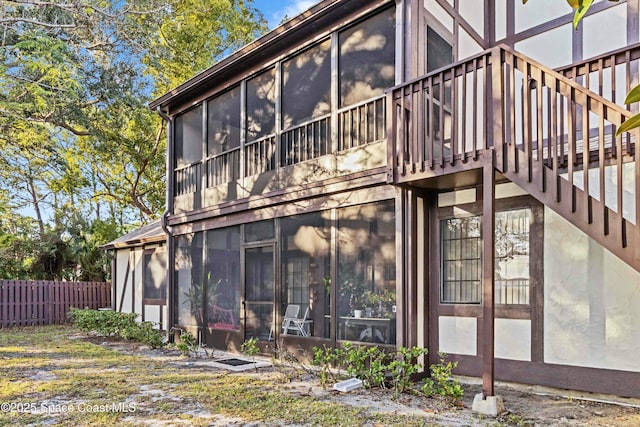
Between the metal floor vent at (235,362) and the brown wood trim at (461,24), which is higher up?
the brown wood trim at (461,24)

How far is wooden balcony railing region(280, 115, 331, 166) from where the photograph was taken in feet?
23.6

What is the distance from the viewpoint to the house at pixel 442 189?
15.8 ft

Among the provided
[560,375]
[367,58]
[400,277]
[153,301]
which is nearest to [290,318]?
[400,277]

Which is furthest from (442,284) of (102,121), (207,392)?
(102,121)

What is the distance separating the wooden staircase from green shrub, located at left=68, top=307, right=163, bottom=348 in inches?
255

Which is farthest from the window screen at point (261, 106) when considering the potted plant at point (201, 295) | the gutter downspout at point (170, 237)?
the potted plant at point (201, 295)

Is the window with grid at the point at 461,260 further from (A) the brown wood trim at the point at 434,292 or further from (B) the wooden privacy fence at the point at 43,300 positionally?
(B) the wooden privacy fence at the point at 43,300

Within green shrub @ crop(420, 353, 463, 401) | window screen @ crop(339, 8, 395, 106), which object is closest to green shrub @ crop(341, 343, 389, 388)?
green shrub @ crop(420, 353, 463, 401)

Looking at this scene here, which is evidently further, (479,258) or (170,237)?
(170,237)

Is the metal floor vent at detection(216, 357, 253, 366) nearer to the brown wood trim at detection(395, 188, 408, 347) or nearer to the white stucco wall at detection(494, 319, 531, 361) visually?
the brown wood trim at detection(395, 188, 408, 347)

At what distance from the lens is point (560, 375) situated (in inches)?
205

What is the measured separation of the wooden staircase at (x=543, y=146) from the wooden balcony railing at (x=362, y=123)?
529 mm

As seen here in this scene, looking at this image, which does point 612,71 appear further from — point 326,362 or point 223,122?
point 223,122

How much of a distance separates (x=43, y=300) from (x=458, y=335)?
1337 centimetres
